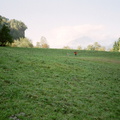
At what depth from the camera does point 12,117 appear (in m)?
7.10

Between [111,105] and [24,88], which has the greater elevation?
[24,88]

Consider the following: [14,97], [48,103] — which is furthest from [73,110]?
[14,97]

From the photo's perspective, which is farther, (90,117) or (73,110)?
(73,110)

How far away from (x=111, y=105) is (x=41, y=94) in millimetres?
5958

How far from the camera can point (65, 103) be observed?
31.7 ft

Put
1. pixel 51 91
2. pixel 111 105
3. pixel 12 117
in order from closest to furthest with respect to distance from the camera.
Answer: pixel 12 117 → pixel 111 105 → pixel 51 91

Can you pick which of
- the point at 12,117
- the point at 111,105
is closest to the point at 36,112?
the point at 12,117

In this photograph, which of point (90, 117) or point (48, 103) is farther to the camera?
point (48, 103)

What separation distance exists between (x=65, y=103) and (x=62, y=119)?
84.3 inches

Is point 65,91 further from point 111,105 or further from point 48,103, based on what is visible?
point 111,105

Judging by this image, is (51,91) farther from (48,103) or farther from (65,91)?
(48,103)

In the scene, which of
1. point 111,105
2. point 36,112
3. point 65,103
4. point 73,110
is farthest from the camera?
point 111,105

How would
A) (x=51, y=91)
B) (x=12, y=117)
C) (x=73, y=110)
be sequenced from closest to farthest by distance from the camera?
(x=12, y=117), (x=73, y=110), (x=51, y=91)

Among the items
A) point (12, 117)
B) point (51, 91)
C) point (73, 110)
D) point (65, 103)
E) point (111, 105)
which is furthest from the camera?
point (51, 91)
